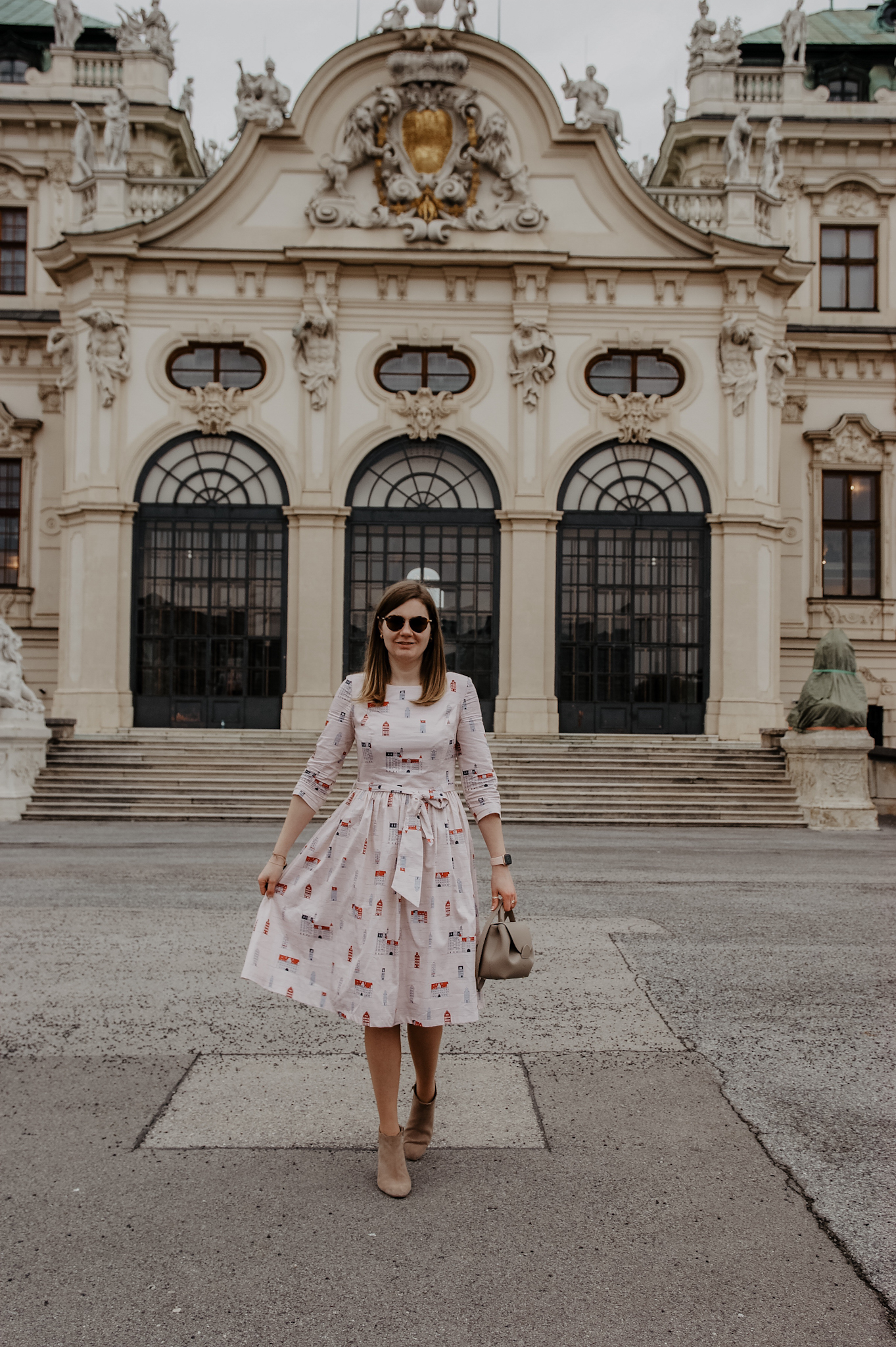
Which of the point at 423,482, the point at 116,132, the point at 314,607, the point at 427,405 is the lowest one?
the point at 314,607

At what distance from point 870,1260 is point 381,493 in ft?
70.1

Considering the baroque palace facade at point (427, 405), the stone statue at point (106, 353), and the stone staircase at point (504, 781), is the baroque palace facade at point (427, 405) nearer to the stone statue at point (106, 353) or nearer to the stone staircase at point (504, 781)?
the stone statue at point (106, 353)

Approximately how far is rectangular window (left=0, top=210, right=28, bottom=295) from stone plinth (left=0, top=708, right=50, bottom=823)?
1493cm

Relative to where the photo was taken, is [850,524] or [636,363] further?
[850,524]

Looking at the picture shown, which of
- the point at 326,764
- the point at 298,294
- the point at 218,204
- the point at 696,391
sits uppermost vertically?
the point at 218,204

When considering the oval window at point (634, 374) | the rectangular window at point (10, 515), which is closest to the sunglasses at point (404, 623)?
the oval window at point (634, 374)

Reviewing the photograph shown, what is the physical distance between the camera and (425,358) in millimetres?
23766

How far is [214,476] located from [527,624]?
6.99 m

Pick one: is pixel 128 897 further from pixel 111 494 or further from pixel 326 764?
pixel 111 494

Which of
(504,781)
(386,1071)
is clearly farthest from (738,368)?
(386,1071)

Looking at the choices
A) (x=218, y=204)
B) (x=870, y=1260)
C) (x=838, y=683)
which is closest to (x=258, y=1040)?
(x=870, y=1260)

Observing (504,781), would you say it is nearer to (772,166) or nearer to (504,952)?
(772,166)

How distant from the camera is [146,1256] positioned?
3131mm

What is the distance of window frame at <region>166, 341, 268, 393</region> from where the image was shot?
2356 centimetres
